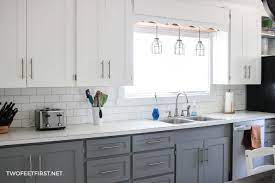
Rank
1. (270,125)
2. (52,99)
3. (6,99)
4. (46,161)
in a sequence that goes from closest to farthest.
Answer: (46,161) → (6,99) → (52,99) → (270,125)

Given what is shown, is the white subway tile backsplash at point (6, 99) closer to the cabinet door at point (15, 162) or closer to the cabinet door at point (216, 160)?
the cabinet door at point (15, 162)

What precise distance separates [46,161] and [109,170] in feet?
1.93

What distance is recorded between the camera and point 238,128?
145 inches

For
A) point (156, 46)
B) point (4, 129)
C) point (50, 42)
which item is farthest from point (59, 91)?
point (156, 46)

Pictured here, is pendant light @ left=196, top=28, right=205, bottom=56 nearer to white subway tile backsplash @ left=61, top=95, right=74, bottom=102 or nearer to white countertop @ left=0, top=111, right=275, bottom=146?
white countertop @ left=0, top=111, right=275, bottom=146

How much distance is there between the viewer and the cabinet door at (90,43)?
9.42 feet

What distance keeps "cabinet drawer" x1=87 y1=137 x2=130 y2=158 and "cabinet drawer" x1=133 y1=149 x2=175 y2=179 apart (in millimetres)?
163

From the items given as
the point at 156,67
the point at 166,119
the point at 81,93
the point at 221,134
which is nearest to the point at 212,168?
the point at 221,134

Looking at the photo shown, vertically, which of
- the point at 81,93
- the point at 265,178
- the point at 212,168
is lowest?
the point at 212,168

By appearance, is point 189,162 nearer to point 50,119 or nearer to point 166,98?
point 166,98

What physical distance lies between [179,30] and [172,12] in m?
0.53

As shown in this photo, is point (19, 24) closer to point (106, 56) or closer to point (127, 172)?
point (106, 56)

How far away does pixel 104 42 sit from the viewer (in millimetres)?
3008

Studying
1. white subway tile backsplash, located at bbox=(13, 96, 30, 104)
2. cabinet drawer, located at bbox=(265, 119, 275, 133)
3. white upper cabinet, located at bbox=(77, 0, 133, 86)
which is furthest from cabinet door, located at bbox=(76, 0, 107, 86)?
cabinet drawer, located at bbox=(265, 119, 275, 133)
